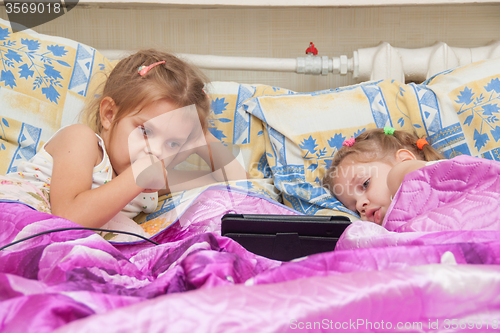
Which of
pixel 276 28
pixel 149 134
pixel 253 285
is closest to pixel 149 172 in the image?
pixel 149 134

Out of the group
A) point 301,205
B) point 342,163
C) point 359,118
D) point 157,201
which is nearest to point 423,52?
point 359,118

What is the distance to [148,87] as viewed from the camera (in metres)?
0.86

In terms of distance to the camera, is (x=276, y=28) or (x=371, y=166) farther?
(x=276, y=28)

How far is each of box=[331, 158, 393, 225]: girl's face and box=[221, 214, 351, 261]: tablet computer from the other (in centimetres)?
23

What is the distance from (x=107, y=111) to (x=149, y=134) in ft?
0.51

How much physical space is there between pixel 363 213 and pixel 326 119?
0.90 feet

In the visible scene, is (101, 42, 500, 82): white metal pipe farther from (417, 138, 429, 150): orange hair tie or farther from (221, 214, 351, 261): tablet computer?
(221, 214, 351, 261): tablet computer

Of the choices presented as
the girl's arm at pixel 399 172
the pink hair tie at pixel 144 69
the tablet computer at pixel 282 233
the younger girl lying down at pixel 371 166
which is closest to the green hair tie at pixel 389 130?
the younger girl lying down at pixel 371 166

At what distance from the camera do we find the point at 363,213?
0.84 meters

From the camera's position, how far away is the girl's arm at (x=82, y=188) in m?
0.70

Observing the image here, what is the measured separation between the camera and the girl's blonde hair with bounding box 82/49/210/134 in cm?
85

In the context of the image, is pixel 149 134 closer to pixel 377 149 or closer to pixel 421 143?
pixel 377 149

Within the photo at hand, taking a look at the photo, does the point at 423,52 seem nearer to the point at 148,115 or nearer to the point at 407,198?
the point at 407,198

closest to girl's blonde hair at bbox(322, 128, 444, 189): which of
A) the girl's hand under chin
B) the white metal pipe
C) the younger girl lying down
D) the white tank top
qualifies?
the younger girl lying down
